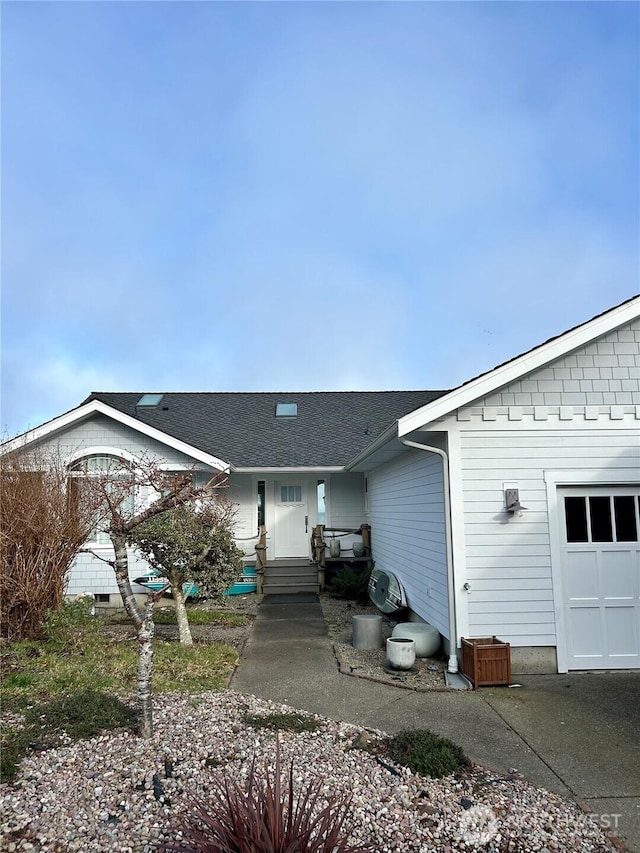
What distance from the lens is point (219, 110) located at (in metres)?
9.77

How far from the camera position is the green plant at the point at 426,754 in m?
3.66

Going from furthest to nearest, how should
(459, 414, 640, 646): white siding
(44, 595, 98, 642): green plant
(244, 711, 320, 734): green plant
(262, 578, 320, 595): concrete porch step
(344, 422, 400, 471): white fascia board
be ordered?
(262, 578, 320, 595): concrete porch step
(44, 595, 98, 642): green plant
(344, 422, 400, 471): white fascia board
(459, 414, 640, 646): white siding
(244, 711, 320, 734): green plant

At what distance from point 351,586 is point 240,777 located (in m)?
8.18

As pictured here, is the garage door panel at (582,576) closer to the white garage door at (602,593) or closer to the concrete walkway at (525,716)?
the white garage door at (602,593)

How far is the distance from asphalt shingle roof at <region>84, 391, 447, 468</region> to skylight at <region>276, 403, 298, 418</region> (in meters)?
0.14

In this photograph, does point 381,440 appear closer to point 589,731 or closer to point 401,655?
point 401,655

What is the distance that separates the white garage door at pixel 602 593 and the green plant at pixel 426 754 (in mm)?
2956

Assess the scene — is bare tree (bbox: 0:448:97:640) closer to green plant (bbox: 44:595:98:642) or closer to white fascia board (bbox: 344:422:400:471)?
green plant (bbox: 44:595:98:642)

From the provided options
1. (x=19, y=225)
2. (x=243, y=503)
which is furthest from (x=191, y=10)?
(x=243, y=503)

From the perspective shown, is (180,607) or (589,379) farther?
(180,607)

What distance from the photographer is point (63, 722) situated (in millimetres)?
4480

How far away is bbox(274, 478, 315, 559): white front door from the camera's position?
543 inches

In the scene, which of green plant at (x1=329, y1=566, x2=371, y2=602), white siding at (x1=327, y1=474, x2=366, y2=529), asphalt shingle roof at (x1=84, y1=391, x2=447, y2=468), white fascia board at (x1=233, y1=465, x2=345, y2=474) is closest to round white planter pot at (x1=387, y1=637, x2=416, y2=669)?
green plant at (x1=329, y1=566, x2=371, y2=602)

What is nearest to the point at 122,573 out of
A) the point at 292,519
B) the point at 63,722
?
the point at 63,722
